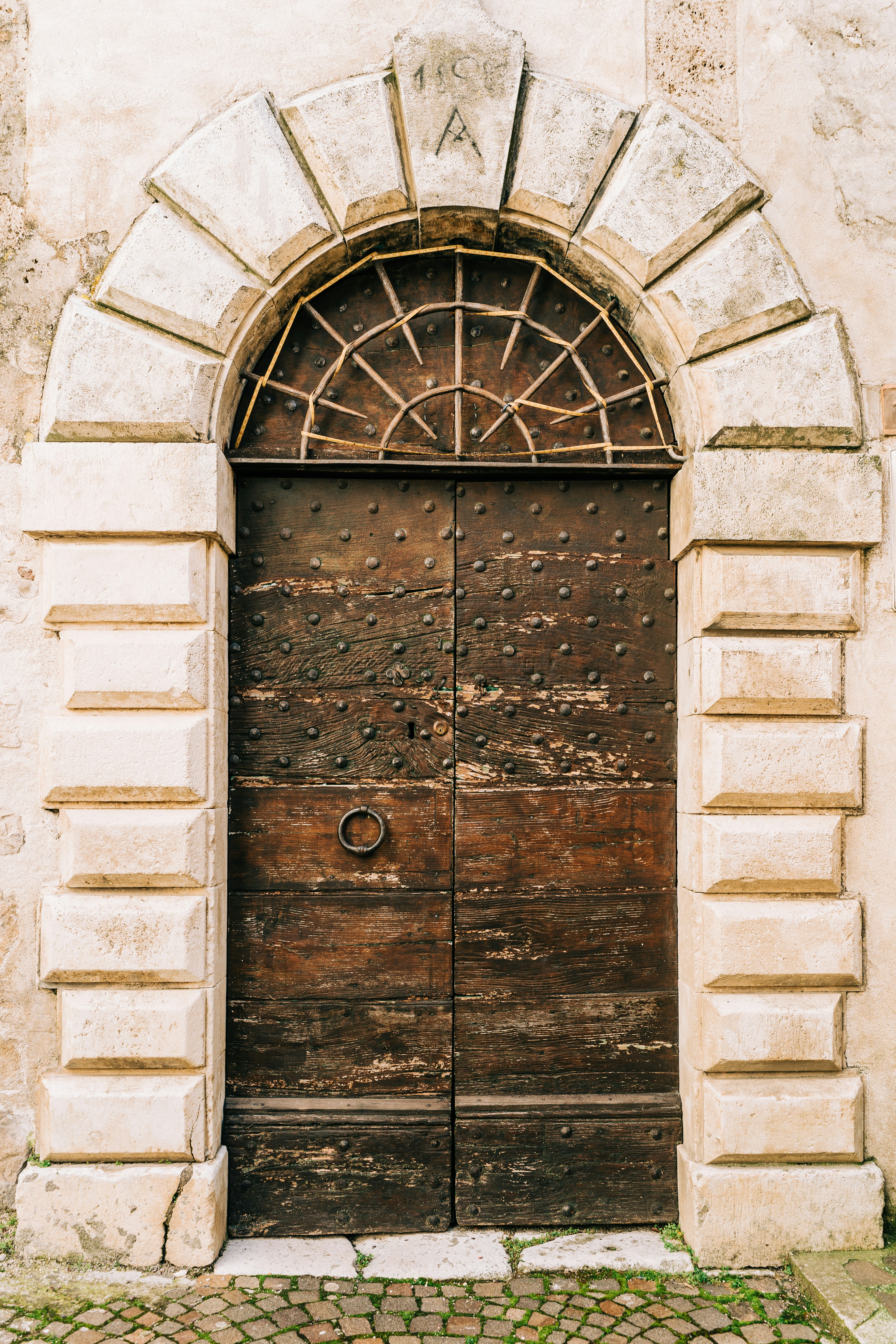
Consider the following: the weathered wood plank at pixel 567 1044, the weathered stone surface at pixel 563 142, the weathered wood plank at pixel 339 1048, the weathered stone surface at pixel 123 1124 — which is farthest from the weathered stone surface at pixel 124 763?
the weathered stone surface at pixel 563 142

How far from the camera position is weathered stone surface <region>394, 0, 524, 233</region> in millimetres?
2877

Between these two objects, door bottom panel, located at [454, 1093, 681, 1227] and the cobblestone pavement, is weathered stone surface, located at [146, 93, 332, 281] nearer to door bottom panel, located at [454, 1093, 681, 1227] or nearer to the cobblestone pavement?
door bottom panel, located at [454, 1093, 681, 1227]

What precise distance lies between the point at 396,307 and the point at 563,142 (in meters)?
0.73

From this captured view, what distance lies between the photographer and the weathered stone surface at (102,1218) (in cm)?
275

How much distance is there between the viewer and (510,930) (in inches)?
120

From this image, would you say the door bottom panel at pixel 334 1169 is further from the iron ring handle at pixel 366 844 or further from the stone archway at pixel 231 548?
the iron ring handle at pixel 366 844

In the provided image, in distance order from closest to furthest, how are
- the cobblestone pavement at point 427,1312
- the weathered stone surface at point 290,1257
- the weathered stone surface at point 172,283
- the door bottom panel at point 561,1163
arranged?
the cobblestone pavement at point 427,1312 < the weathered stone surface at point 290,1257 < the weathered stone surface at point 172,283 < the door bottom panel at point 561,1163

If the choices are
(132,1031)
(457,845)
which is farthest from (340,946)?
(132,1031)

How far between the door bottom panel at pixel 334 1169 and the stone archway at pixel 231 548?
4.7 inches

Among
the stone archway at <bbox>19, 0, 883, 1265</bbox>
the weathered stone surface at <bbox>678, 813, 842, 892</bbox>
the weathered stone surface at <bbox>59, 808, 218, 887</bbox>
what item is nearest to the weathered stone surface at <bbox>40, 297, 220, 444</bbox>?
the stone archway at <bbox>19, 0, 883, 1265</bbox>

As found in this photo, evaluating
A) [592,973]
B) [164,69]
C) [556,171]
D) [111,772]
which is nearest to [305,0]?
[164,69]

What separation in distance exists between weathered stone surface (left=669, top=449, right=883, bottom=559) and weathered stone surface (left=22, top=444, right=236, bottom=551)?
1.55 m

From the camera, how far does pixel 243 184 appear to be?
2.87 meters

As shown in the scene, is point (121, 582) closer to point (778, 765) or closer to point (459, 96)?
point (459, 96)
